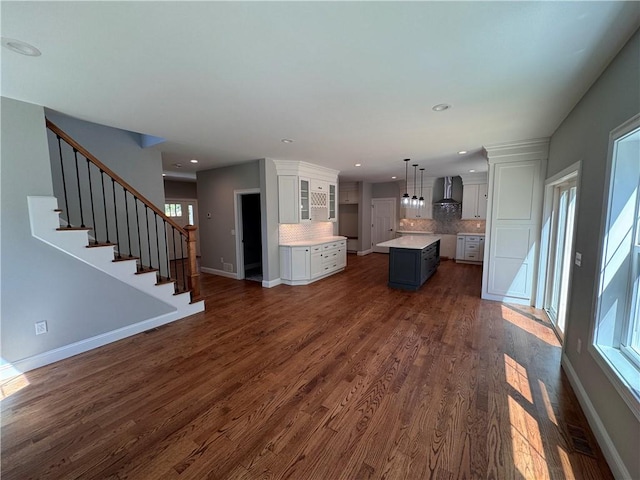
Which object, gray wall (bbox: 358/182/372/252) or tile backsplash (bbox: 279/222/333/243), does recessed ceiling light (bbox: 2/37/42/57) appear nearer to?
tile backsplash (bbox: 279/222/333/243)

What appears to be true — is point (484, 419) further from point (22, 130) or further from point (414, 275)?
point (22, 130)

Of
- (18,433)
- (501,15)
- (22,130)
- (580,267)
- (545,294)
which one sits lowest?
(18,433)

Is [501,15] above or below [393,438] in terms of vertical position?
above

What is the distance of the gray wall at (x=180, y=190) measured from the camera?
8.40 metres

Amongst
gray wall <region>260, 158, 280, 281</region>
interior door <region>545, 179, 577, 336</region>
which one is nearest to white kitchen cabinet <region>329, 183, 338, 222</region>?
gray wall <region>260, 158, 280, 281</region>

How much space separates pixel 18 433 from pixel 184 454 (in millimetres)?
1285

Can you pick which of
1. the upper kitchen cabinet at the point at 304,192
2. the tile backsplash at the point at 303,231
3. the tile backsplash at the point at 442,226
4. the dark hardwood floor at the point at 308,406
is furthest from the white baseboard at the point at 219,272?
the tile backsplash at the point at 442,226

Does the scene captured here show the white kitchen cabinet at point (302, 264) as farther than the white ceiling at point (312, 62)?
Yes

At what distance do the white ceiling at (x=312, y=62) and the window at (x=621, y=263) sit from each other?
718 mm

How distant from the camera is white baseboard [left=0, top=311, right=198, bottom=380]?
2521mm

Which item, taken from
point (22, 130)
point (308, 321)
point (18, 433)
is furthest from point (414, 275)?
point (22, 130)

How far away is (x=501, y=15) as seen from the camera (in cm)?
146

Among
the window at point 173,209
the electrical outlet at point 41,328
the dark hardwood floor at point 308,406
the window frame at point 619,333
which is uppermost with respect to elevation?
the window at point 173,209

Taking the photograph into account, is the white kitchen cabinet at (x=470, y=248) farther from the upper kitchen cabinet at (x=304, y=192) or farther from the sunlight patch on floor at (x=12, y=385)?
the sunlight patch on floor at (x=12, y=385)
